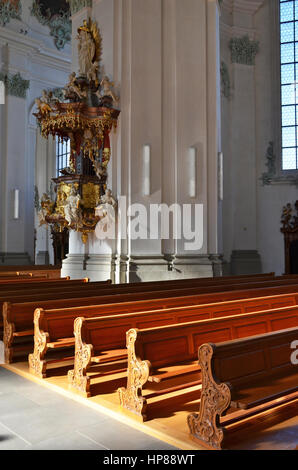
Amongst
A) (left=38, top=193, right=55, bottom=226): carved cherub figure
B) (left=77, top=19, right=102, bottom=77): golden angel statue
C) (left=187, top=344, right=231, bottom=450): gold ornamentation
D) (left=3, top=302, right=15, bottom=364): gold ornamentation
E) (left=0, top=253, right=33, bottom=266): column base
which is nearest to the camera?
(left=187, top=344, right=231, bottom=450): gold ornamentation

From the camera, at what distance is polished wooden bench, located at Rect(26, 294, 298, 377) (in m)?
4.43

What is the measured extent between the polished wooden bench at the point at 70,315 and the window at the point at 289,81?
37.7ft

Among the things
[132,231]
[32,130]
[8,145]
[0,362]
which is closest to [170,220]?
[132,231]

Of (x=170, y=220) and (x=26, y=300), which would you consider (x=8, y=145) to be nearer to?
(x=170, y=220)

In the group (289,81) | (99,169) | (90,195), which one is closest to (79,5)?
(99,169)

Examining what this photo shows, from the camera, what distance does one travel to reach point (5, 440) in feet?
9.88

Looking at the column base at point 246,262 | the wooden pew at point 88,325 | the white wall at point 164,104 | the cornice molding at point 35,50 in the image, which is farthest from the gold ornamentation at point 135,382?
the cornice molding at point 35,50

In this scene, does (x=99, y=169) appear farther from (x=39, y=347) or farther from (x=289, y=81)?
(x=289, y=81)

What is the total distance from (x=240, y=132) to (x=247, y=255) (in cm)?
431

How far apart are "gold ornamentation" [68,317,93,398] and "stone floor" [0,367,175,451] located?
15 centimetres

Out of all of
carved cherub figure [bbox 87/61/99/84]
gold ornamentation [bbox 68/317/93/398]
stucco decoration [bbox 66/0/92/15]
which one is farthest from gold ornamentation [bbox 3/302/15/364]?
stucco decoration [bbox 66/0/92/15]

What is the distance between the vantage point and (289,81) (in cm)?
1583

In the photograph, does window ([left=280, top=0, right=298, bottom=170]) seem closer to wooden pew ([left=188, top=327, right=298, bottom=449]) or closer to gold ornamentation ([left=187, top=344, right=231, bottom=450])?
wooden pew ([left=188, top=327, right=298, bottom=449])

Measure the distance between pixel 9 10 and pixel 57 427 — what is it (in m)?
15.7
